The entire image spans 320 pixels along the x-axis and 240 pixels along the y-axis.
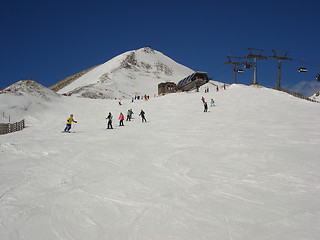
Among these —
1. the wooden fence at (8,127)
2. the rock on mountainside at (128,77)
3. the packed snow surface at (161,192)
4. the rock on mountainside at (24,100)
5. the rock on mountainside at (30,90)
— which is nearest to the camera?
the packed snow surface at (161,192)

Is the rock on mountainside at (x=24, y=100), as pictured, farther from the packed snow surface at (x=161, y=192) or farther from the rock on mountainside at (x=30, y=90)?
the packed snow surface at (x=161, y=192)

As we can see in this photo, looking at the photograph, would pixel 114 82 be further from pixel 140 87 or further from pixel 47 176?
pixel 47 176

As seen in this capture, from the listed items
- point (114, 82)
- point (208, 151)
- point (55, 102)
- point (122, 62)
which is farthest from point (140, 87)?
point (208, 151)

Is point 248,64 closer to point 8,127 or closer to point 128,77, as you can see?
point 8,127

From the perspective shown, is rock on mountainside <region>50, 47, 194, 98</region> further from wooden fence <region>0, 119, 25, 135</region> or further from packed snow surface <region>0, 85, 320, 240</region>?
packed snow surface <region>0, 85, 320, 240</region>

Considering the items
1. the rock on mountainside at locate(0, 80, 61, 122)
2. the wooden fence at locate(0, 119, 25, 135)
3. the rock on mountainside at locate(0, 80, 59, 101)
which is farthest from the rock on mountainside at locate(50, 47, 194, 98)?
the wooden fence at locate(0, 119, 25, 135)

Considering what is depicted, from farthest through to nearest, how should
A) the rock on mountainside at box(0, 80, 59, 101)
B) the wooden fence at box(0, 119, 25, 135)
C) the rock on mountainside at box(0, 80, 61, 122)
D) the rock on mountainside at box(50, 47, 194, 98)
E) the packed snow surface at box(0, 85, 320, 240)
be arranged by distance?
the rock on mountainside at box(50, 47, 194, 98), the rock on mountainside at box(0, 80, 59, 101), the rock on mountainside at box(0, 80, 61, 122), the wooden fence at box(0, 119, 25, 135), the packed snow surface at box(0, 85, 320, 240)

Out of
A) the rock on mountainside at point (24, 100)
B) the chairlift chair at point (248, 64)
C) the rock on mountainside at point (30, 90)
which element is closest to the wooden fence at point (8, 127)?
the rock on mountainside at point (24, 100)

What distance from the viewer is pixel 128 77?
111 m

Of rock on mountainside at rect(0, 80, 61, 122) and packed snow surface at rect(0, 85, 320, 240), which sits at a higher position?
rock on mountainside at rect(0, 80, 61, 122)

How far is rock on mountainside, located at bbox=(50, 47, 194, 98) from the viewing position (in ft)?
283

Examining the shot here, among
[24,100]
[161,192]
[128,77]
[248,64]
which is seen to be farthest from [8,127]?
[128,77]

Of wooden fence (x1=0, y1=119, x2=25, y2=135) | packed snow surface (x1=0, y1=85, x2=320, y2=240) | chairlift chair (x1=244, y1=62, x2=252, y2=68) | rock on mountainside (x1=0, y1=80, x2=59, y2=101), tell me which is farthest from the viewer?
chairlift chair (x1=244, y1=62, x2=252, y2=68)

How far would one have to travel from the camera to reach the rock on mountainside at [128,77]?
86.4 meters
